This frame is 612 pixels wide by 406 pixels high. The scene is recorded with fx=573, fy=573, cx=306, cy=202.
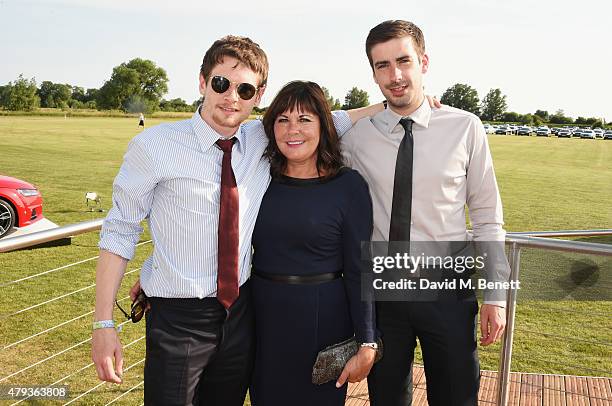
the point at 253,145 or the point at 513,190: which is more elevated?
the point at 253,145

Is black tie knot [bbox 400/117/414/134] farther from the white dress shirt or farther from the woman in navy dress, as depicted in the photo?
the woman in navy dress

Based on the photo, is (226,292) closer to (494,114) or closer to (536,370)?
(536,370)

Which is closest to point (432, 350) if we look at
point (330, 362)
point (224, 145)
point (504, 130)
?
point (330, 362)

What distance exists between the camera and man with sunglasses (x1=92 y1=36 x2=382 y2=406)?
2.34 m

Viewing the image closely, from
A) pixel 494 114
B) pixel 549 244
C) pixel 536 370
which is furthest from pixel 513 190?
pixel 494 114

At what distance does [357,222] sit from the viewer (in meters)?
2.46

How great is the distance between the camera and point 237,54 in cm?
246

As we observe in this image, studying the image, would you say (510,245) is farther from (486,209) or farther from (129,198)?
(129,198)

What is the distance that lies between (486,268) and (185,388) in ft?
4.93

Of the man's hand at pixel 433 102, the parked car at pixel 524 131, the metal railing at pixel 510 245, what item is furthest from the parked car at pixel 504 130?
the man's hand at pixel 433 102

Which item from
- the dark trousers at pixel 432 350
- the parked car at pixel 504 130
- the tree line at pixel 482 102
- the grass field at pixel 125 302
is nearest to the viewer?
the dark trousers at pixel 432 350

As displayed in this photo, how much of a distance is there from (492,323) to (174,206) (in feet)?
5.22

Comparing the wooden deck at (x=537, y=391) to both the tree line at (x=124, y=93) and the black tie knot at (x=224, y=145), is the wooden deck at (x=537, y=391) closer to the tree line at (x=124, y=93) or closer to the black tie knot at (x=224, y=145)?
the black tie knot at (x=224, y=145)

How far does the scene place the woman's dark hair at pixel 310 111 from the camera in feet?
8.21
